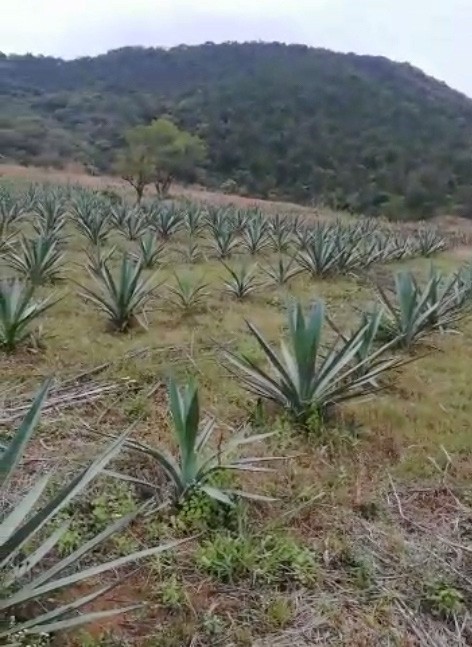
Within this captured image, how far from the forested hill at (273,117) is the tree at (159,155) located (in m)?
2.78

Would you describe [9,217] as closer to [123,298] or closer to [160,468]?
[123,298]

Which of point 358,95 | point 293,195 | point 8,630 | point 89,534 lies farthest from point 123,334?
point 358,95

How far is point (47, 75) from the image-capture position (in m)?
48.9

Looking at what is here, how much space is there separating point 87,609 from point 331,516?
0.95 meters

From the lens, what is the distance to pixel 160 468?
8.64 ft

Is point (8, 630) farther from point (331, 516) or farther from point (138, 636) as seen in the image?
point (331, 516)

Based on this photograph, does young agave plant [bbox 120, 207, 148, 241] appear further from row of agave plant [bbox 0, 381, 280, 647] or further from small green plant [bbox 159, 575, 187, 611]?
small green plant [bbox 159, 575, 187, 611]

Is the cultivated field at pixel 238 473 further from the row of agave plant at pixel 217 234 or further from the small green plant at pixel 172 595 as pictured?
the row of agave plant at pixel 217 234

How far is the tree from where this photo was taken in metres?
23.3

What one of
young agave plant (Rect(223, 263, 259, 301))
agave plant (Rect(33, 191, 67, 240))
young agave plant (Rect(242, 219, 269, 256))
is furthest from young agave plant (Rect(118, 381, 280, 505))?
young agave plant (Rect(242, 219, 269, 256))

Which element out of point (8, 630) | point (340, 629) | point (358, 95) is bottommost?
point (340, 629)

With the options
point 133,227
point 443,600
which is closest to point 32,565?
point 443,600

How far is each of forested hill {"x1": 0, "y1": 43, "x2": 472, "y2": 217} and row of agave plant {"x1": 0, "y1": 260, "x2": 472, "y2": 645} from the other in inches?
1017

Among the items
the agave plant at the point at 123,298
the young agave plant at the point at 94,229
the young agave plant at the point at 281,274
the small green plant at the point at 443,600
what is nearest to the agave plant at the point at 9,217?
the young agave plant at the point at 94,229
